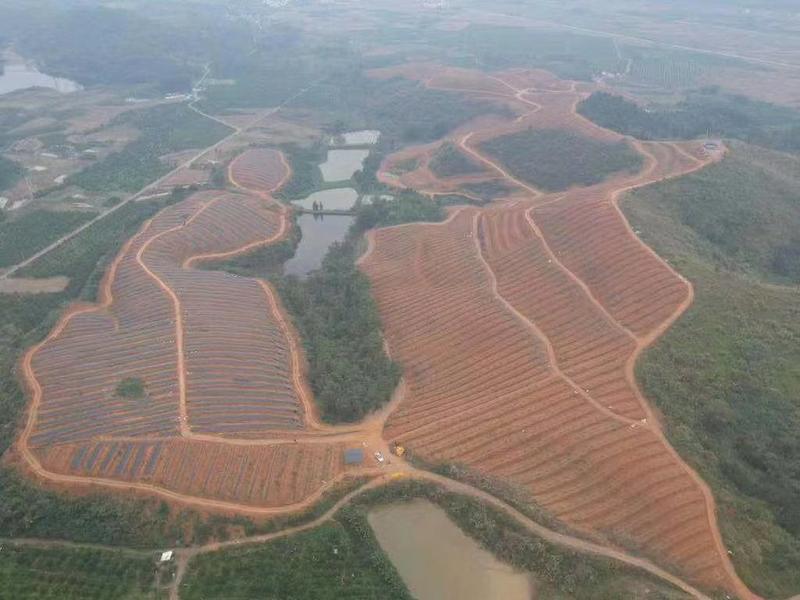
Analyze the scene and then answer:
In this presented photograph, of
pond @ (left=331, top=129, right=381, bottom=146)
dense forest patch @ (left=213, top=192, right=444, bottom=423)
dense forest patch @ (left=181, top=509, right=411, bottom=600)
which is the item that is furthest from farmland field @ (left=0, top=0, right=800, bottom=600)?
pond @ (left=331, top=129, right=381, bottom=146)

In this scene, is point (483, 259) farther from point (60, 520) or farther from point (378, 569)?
point (60, 520)

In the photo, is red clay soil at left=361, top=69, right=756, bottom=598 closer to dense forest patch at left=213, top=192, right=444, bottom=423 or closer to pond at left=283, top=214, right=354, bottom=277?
dense forest patch at left=213, top=192, right=444, bottom=423

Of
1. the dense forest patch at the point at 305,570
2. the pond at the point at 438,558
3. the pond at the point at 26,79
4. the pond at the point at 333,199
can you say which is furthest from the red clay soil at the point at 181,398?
the pond at the point at 26,79

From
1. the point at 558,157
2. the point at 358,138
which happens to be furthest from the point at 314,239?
the point at 358,138

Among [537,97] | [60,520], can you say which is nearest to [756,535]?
[60,520]

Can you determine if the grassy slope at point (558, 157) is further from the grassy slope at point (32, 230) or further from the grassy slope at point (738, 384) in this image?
the grassy slope at point (32, 230)
